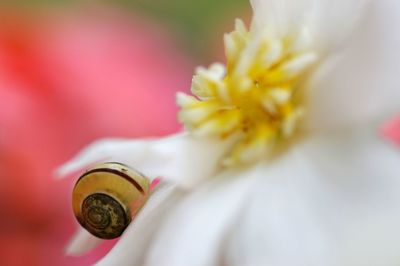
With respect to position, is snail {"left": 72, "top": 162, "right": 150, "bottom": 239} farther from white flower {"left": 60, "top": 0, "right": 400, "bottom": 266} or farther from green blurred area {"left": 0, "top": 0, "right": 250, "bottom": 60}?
green blurred area {"left": 0, "top": 0, "right": 250, "bottom": 60}

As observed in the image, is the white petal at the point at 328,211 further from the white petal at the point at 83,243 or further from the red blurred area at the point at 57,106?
the red blurred area at the point at 57,106

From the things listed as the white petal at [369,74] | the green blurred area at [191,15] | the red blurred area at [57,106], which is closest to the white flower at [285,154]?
the white petal at [369,74]

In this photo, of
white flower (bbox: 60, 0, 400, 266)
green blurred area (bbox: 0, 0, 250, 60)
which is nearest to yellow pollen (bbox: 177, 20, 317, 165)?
white flower (bbox: 60, 0, 400, 266)

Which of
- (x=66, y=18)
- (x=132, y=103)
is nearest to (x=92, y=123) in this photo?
(x=132, y=103)

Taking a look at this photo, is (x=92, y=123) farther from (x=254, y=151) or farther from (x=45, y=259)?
(x=254, y=151)

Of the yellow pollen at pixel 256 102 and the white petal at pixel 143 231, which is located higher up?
the yellow pollen at pixel 256 102
